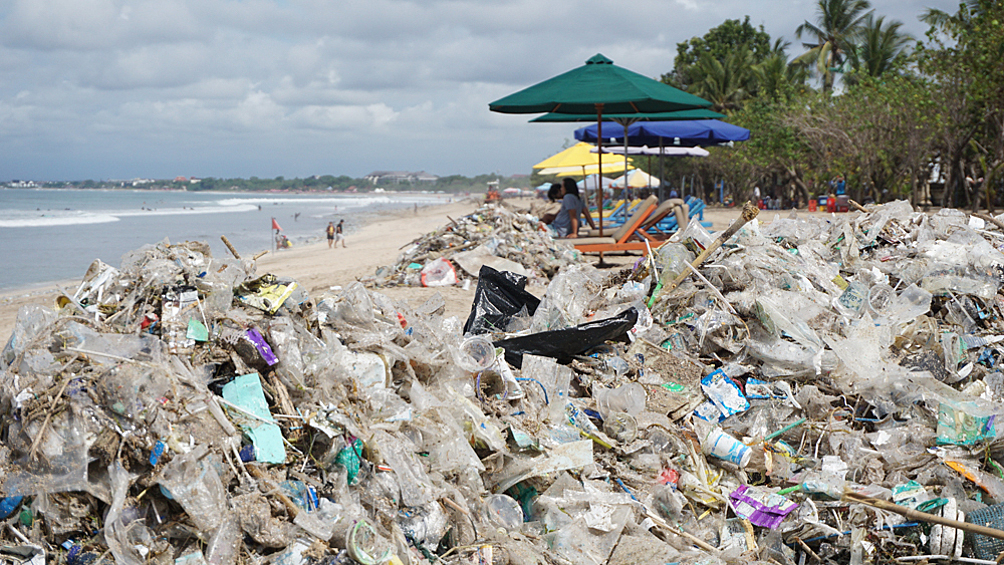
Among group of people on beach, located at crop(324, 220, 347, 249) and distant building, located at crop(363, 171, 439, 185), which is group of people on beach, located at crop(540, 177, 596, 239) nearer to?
group of people on beach, located at crop(324, 220, 347, 249)

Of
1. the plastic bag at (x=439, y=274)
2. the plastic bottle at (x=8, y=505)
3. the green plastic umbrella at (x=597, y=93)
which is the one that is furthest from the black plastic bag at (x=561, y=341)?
the green plastic umbrella at (x=597, y=93)

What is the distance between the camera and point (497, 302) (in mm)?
4652

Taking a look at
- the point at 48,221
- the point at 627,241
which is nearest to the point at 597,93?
the point at 627,241

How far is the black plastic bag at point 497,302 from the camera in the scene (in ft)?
14.9

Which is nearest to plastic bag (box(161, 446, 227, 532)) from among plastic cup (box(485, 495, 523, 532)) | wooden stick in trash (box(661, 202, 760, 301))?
plastic cup (box(485, 495, 523, 532))

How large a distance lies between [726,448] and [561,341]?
95 centimetres

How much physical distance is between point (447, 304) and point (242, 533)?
413cm

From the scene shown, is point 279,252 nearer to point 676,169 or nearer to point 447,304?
point 447,304

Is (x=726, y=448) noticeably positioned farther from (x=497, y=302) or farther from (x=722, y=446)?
(x=497, y=302)

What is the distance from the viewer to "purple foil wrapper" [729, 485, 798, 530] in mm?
2918

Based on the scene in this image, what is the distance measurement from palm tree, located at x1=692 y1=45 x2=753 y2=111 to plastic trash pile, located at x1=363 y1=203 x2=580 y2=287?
28597 millimetres

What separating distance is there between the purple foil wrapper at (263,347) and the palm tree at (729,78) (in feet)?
113

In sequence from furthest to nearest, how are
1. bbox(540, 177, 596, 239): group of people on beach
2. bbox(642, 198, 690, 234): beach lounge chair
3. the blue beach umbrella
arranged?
the blue beach umbrella → bbox(540, 177, 596, 239): group of people on beach → bbox(642, 198, 690, 234): beach lounge chair

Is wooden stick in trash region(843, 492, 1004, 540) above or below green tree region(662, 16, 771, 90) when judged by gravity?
below
